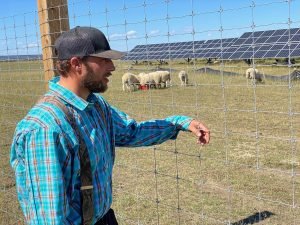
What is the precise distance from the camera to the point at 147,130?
2.41 m

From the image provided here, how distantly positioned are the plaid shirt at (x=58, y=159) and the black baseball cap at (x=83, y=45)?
0.53 feet

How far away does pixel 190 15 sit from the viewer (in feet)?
8.84

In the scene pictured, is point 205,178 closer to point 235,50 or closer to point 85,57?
point 235,50

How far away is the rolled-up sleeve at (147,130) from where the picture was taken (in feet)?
7.75

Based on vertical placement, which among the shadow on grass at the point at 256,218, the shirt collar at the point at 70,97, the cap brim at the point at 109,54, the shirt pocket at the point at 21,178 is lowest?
the shadow on grass at the point at 256,218

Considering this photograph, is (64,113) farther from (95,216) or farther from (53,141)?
(95,216)

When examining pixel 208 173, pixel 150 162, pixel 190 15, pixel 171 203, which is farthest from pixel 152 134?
pixel 150 162

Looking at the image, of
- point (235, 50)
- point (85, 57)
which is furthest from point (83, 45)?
point (235, 50)

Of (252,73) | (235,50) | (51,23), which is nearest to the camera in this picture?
(252,73)

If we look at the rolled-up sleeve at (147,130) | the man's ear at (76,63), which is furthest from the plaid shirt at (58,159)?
the rolled-up sleeve at (147,130)

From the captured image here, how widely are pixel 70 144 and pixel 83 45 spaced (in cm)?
45

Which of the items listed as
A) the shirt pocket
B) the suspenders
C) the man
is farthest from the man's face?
the shirt pocket

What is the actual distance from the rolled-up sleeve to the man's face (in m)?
0.51

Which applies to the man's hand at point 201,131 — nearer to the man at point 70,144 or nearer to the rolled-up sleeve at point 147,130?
the rolled-up sleeve at point 147,130
